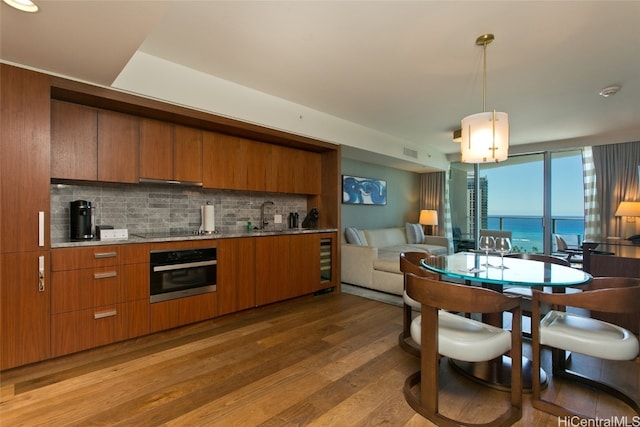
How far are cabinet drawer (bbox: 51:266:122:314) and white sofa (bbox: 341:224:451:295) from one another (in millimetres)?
3310

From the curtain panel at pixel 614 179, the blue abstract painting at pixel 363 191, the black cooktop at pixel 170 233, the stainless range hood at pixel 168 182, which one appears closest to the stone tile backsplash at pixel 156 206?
the black cooktop at pixel 170 233

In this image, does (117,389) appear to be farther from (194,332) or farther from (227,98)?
(227,98)

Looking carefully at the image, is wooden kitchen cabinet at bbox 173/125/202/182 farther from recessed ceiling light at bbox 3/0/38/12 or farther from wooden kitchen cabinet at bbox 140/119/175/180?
recessed ceiling light at bbox 3/0/38/12

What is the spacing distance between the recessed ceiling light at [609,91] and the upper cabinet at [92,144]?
510 cm

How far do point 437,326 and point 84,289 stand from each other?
2678 mm

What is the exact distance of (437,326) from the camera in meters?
1.77

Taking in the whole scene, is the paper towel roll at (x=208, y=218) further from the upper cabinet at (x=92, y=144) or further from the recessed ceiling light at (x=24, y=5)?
the recessed ceiling light at (x=24, y=5)

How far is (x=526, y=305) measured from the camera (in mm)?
2863

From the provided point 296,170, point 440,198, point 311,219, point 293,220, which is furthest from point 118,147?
point 440,198

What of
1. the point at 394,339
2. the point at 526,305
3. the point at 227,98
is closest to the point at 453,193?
the point at 526,305

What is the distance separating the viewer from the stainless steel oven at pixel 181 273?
2.86 m

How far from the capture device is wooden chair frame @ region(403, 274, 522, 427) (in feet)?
5.52

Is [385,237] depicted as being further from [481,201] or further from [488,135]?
[488,135]

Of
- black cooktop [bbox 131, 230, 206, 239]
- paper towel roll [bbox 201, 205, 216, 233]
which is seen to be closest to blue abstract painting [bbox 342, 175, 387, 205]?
paper towel roll [bbox 201, 205, 216, 233]
